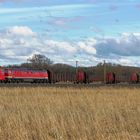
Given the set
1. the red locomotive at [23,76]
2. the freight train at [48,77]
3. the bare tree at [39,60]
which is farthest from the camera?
the bare tree at [39,60]

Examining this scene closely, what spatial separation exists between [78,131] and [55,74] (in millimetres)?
76924

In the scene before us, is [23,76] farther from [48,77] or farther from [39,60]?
[39,60]

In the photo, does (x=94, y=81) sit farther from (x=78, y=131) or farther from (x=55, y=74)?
(x=78, y=131)

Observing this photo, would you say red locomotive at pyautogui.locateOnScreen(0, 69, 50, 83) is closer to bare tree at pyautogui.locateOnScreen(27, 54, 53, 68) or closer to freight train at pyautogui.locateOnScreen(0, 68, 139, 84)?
freight train at pyautogui.locateOnScreen(0, 68, 139, 84)

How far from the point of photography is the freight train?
7494 cm

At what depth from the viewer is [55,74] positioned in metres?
87.1

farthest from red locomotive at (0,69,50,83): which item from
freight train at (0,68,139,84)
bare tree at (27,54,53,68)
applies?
bare tree at (27,54,53,68)

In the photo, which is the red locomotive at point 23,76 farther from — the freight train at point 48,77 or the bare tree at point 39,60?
the bare tree at point 39,60

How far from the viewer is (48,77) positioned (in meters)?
81.2

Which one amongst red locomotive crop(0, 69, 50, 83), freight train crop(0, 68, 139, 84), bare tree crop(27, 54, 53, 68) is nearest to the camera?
red locomotive crop(0, 69, 50, 83)

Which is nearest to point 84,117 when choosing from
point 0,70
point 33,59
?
point 0,70

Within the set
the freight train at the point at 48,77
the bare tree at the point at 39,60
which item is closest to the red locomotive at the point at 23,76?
the freight train at the point at 48,77

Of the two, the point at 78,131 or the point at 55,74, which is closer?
the point at 78,131

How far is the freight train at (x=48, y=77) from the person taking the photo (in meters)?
74.9
